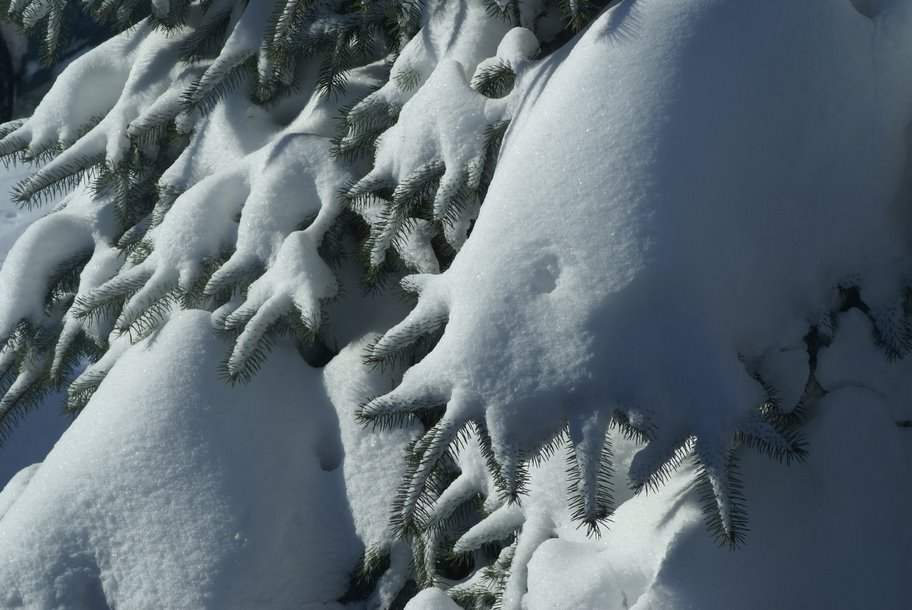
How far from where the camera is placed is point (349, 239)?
8.38 ft

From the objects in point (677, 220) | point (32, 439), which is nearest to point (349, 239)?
point (677, 220)

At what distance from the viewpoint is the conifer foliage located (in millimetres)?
1816

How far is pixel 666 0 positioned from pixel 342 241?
1.01m

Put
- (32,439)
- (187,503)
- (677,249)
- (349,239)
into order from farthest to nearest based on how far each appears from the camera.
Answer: (32,439) → (349,239) → (187,503) → (677,249)

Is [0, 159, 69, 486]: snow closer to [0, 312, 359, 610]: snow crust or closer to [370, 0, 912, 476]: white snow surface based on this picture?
[0, 312, 359, 610]: snow crust

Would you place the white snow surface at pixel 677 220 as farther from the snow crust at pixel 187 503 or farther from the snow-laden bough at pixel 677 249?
the snow crust at pixel 187 503

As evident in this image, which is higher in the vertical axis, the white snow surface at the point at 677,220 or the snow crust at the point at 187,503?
the white snow surface at the point at 677,220

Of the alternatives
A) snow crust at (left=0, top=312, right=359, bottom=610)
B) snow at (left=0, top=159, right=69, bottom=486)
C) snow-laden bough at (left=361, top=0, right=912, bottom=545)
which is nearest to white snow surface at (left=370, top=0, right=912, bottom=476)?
snow-laden bough at (left=361, top=0, right=912, bottom=545)

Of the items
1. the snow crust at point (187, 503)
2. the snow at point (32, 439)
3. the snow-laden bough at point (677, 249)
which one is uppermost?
the snow-laden bough at point (677, 249)

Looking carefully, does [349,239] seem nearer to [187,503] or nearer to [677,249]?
[187,503]

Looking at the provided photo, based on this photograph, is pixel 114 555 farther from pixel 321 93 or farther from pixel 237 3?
pixel 237 3

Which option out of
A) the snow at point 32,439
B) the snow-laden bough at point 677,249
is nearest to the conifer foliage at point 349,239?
the snow-laden bough at point 677,249

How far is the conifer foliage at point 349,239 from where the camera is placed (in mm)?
1816

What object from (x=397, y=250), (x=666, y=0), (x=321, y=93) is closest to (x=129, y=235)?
(x=321, y=93)
